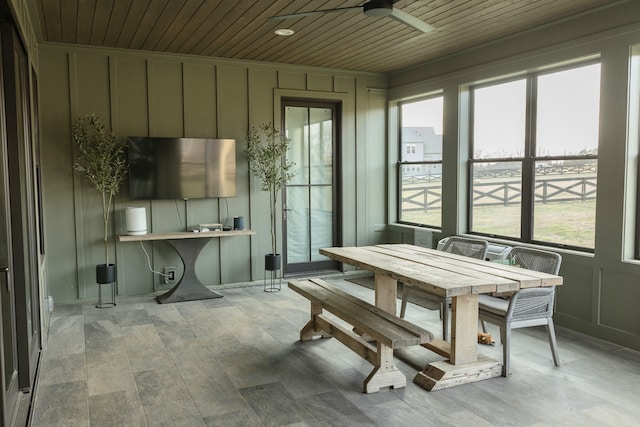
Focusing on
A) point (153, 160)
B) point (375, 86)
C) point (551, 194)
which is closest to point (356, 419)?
point (551, 194)

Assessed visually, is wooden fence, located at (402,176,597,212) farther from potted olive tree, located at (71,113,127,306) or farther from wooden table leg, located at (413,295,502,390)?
potted olive tree, located at (71,113,127,306)

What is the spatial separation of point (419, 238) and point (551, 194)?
194 centimetres

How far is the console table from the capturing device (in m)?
5.56

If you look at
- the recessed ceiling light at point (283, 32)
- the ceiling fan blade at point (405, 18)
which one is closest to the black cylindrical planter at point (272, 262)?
the recessed ceiling light at point (283, 32)

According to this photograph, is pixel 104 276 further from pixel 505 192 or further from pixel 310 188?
pixel 505 192

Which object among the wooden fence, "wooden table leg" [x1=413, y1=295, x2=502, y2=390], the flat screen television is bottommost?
"wooden table leg" [x1=413, y1=295, x2=502, y2=390]

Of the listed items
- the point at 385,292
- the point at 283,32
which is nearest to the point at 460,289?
the point at 385,292

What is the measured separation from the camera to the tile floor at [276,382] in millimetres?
2902

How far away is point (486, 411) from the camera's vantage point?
296 cm

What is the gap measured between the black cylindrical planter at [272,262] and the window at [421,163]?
6.36ft

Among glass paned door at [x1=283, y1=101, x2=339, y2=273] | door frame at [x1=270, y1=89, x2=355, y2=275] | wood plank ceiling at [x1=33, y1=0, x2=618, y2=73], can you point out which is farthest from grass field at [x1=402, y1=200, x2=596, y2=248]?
glass paned door at [x1=283, y1=101, x2=339, y2=273]

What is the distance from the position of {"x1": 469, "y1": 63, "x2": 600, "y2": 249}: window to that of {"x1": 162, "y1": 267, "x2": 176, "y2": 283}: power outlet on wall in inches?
135

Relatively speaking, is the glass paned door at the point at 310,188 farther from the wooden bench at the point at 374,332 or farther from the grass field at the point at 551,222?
the wooden bench at the point at 374,332

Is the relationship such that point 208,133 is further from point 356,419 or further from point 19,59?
point 356,419
